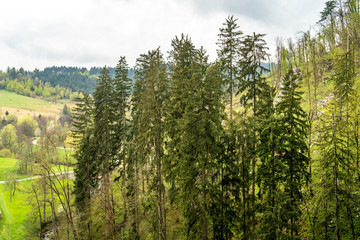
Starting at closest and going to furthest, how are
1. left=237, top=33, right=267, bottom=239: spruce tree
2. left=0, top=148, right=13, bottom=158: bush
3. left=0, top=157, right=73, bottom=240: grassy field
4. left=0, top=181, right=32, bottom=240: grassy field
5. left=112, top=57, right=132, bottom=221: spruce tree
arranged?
left=237, top=33, right=267, bottom=239: spruce tree
left=112, top=57, right=132, bottom=221: spruce tree
left=0, top=157, right=73, bottom=240: grassy field
left=0, top=181, right=32, bottom=240: grassy field
left=0, top=148, right=13, bottom=158: bush

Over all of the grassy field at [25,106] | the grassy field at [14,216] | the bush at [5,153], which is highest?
the grassy field at [25,106]

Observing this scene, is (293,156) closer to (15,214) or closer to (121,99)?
(121,99)

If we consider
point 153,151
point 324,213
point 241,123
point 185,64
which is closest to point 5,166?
point 153,151

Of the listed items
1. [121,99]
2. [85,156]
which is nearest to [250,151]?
[121,99]

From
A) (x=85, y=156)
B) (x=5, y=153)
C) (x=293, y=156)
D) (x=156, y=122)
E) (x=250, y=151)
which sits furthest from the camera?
(x=5, y=153)

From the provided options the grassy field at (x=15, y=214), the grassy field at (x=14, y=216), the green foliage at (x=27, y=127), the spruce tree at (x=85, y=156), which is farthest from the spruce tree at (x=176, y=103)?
the green foliage at (x=27, y=127)

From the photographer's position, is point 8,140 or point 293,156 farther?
point 8,140

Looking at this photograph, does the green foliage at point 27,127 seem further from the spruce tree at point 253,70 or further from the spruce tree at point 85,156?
the spruce tree at point 253,70

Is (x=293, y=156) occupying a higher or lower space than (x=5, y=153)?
higher

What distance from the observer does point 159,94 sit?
1562 centimetres

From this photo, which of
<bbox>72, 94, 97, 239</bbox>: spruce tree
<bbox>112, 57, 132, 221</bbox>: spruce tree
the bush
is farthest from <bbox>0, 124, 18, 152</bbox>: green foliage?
<bbox>112, 57, 132, 221</bbox>: spruce tree

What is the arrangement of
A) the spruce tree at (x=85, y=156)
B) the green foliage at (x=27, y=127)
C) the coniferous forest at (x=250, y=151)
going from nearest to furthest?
the coniferous forest at (x=250, y=151), the spruce tree at (x=85, y=156), the green foliage at (x=27, y=127)

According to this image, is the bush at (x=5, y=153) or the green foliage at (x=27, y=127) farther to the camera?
the green foliage at (x=27, y=127)

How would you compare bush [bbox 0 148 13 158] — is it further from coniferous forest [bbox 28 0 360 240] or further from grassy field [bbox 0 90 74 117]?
grassy field [bbox 0 90 74 117]
